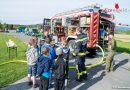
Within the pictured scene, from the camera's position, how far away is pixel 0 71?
11.2m

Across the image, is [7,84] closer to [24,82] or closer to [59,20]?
[24,82]

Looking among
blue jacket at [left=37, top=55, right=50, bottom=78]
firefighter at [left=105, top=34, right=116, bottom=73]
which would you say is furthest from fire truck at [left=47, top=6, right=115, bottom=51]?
blue jacket at [left=37, top=55, right=50, bottom=78]

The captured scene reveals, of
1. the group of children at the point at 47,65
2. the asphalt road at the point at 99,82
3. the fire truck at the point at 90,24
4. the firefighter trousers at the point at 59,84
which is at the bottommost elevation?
the asphalt road at the point at 99,82

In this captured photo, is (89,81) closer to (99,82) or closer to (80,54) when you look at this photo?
(99,82)

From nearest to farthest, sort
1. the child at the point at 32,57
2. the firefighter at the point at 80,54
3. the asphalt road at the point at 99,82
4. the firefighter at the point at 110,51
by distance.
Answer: the child at the point at 32,57 < the asphalt road at the point at 99,82 < the firefighter at the point at 80,54 < the firefighter at the point at 110,51

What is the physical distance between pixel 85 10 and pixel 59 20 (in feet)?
11.6

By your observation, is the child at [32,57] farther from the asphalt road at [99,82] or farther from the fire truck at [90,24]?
the fire truck at [90,24]

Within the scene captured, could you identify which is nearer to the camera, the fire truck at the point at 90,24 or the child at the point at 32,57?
the child at the point at 32,57

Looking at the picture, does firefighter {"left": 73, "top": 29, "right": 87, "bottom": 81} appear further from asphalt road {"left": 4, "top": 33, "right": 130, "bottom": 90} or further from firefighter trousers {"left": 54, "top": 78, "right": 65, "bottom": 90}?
firefighter trousers {"left": 54, "top": 78, "right": 65, "bottom": 90}

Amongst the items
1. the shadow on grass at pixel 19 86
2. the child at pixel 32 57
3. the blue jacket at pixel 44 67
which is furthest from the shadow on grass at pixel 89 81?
the blue jacket at pixel 44 67

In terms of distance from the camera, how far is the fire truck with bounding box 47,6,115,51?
15094 mm

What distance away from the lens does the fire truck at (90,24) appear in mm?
15094

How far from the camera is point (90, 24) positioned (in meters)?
15.1

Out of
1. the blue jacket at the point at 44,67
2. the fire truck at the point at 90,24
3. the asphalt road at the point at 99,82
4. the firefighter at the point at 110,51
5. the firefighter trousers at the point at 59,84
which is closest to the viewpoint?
the blue jacket at the point at 44,67
